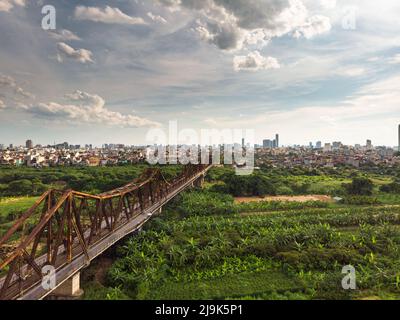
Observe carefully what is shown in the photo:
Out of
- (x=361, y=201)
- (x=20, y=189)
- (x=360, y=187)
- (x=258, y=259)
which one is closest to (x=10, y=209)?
(x=20, y=189)

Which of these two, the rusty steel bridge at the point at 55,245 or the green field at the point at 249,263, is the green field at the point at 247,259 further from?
the rusty steel bridge at the point at 55,245

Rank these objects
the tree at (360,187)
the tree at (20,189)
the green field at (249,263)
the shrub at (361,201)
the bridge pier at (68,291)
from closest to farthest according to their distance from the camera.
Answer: the bridge pier at (68,291) → the green field at (249,263) → the shrub at (361,201) → the tree at (360,187) → the tree at (20,189)

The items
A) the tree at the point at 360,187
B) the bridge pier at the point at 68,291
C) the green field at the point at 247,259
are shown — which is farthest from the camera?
the tree at the point at 360,187

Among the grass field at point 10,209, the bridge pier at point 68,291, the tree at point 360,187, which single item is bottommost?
the grass field at point 10,209

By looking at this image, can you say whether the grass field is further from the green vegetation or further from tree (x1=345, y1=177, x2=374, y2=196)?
tree (x1=345, y1=177, x2=374, y2=196)

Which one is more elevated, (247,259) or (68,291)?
(68,291)

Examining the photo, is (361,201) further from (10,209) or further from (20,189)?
(20,189)

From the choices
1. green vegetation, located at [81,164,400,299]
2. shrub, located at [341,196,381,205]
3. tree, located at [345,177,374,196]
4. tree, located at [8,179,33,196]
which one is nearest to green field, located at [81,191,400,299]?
green vegetation, located at [81,164,400,299]

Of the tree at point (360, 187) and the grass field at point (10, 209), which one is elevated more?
the tree at point (360, 187)

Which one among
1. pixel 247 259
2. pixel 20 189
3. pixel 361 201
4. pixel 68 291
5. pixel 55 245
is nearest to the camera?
pixel 55 245

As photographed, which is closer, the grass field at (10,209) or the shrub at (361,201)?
the grass field at (10,209)

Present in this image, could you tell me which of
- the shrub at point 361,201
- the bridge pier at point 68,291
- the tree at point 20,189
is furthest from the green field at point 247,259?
the tree at point 20,189

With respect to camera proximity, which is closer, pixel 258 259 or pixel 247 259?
pixel 258 259
